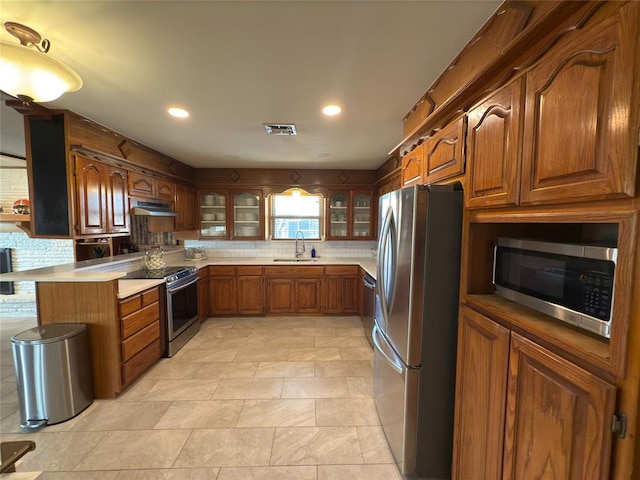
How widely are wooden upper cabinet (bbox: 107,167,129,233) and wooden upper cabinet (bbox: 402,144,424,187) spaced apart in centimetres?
300

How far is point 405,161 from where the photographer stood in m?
2.31

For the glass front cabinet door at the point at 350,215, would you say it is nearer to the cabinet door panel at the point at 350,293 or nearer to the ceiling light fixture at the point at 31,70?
the cabinet door panel at the point at 350,293

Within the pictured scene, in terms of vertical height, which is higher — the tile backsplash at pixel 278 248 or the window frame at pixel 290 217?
the window frame at pixel 290 217

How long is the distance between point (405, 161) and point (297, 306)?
2.86 meters

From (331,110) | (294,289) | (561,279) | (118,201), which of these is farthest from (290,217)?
(561,279)

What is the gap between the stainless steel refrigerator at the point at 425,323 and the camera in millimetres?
1438

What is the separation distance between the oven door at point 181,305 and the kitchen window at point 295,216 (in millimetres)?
1664

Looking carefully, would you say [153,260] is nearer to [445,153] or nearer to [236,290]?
[236,290]

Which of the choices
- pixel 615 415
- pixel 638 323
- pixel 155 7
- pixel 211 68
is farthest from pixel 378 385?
pixel 155 7

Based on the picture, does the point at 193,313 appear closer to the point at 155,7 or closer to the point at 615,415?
the point at 155,7

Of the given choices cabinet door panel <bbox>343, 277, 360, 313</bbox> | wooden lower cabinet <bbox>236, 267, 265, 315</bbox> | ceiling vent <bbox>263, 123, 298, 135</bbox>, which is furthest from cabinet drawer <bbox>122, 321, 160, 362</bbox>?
cabinet door panel <bbox>343, 277, 360, 313</bbox>

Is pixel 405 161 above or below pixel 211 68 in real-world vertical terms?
below

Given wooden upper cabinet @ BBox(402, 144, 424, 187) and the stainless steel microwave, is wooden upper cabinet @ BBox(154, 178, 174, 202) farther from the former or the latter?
the stainless steel microwave

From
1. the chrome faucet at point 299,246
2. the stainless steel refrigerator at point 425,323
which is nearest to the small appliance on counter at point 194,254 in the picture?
the chrome faucet at point 299,246
